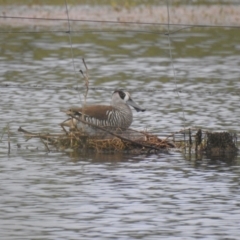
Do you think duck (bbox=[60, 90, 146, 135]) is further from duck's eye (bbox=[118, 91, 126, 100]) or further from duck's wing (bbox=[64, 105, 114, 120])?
duck's eye (bbox=[118, 91, 126, 100])

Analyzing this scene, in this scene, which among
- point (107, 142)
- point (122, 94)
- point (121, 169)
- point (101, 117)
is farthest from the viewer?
point (122, 94)

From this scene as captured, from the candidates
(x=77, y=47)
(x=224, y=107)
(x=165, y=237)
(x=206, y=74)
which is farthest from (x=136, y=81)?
(x=165, y=237)

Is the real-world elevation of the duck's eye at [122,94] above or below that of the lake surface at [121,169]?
above

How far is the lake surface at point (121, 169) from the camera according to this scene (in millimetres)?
10789

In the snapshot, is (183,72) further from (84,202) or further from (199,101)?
(84,202)

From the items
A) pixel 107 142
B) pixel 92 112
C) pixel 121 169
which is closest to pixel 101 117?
pixel 92 112

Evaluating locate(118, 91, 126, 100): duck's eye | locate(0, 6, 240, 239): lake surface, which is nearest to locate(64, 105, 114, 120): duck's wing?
locate(118, 91, 126, 100): duck's eye

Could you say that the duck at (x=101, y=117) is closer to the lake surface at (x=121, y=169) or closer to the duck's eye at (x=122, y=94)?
the duck's eye at (x=122, y=94)

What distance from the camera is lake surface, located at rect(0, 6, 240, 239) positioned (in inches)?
425

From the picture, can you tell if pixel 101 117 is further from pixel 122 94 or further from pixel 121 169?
pixel 121 169

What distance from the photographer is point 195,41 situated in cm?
3105

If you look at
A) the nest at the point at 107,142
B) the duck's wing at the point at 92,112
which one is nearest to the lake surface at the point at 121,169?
the nest at the point at 107,142

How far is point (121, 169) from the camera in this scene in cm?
1382

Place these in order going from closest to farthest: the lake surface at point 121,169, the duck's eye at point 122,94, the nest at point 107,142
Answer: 1. the lake surface at point 121,169
2. the nest at point 107,142
3. the duck's eye at point 122,94
